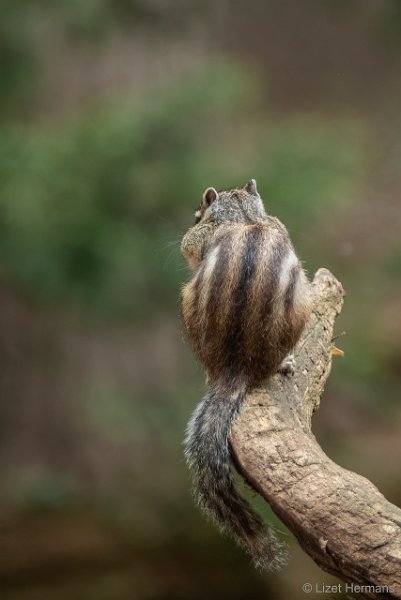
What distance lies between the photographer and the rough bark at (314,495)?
211 cm

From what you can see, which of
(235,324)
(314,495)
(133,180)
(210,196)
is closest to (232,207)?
(210,196)

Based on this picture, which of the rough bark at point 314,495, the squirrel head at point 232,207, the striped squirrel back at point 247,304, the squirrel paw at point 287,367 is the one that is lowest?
the rough bark at point 314,495

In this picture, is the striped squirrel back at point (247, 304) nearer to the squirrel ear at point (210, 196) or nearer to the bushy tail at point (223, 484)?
the bushy tail at point (223, 484)

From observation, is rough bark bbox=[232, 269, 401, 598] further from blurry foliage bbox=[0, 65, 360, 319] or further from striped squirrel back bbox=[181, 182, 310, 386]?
blurry foliage bbox=[0, 65, 360, 319]

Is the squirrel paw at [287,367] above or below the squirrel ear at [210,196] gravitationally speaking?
below

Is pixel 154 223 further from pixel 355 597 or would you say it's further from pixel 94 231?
pixel 355 597

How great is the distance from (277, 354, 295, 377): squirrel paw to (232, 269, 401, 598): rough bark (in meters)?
0.07

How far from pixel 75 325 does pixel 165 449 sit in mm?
1137

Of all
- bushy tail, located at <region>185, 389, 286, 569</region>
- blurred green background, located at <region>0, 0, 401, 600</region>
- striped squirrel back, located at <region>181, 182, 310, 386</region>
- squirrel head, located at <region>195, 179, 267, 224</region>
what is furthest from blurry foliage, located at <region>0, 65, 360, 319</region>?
bushy tail, located at <region>185, 389, 286, 569</region>

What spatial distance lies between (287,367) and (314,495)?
2.27 feet

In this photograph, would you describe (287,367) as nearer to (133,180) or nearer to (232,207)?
(232,207)

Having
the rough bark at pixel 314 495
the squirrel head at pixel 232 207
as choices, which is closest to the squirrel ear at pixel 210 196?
the squirrel head at pixel 232 207

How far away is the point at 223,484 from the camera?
2570 mm

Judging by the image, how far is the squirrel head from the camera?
332 centimetres
